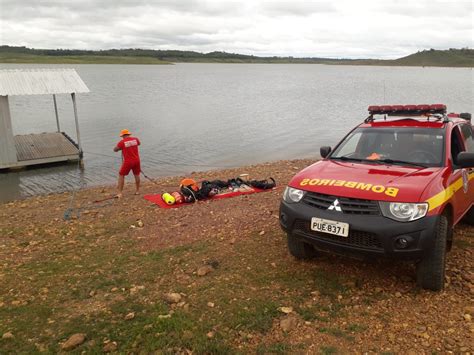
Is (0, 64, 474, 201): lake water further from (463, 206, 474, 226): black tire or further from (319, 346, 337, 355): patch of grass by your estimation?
(319, 346, 337, 355): patch of grass

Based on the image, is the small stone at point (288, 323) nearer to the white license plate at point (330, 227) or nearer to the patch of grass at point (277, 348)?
the patch of grass at point (277, 348)

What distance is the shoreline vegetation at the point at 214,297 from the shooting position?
152 inches

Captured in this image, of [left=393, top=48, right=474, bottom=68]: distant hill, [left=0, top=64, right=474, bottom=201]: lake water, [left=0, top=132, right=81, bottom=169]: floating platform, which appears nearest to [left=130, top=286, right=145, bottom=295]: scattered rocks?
[left=0, top=64, right=474, bottom=201]: lake water

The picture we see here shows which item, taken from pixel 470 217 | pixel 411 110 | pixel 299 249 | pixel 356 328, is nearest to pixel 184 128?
pixel 411 110

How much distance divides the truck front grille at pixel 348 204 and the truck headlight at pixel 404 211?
113 millimetres

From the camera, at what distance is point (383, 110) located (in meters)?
6.47

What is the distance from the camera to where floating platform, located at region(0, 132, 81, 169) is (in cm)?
1677

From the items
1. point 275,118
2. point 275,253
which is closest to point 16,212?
point 275,253

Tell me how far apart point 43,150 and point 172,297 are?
15.4 m

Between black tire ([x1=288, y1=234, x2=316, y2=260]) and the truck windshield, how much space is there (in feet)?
4.34

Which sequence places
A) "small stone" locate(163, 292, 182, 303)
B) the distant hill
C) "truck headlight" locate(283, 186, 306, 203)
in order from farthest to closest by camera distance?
the distant hill < "truck headlight" locate(283, 186, 306, 203) < "small stone" locate(163, 292, 182, 303)

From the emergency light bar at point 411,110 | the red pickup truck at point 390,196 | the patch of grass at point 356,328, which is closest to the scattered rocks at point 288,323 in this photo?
the patch of grass at point 356,328

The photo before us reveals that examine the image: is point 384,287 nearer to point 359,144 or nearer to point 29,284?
point 359,144

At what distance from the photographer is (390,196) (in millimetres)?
4320
